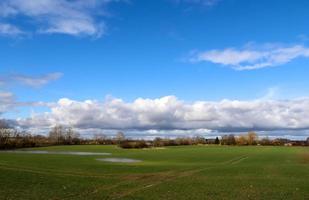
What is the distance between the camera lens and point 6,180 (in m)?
39.5

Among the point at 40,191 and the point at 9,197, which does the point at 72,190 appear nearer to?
the point at 40,191

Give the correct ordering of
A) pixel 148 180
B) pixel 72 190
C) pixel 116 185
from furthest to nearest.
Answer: pixel 148 180 < pixel 116 185 < pixel 72 190

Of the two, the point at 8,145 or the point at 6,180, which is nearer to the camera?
the point at 6,180

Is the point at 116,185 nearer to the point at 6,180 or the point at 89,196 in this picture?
the point at 89,196

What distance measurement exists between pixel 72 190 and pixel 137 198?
6.36 metres

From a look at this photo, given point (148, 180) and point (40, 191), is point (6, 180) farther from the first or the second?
point (148, 180)

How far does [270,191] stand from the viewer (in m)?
33.4

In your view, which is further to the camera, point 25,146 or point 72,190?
point 25,146

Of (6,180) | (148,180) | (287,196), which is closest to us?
(287,196)

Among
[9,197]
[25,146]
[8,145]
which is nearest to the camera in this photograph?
[9,197]

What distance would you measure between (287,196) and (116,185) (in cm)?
1428

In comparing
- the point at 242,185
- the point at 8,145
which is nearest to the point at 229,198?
the point at 242,185

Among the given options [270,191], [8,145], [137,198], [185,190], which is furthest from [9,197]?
[8,145]

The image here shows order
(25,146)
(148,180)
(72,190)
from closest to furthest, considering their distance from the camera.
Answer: (72,190), (148,180), (25,146)
